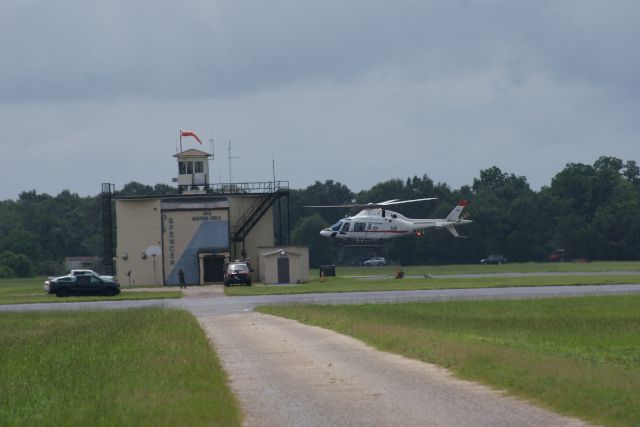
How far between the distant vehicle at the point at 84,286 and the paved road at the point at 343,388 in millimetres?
37401

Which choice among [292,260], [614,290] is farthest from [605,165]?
[614,290]

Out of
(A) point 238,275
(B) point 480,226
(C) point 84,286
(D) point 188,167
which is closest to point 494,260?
(B) point 480,226

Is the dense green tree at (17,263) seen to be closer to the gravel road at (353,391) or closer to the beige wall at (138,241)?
the beige wall at (138,241)

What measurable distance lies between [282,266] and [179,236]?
9.43m

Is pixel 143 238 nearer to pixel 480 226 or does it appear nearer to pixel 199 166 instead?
pixel 199 166

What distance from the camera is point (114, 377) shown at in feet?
71.4

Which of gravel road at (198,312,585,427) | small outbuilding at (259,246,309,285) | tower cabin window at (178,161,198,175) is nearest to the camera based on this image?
gravel road at (198,312,585,427)

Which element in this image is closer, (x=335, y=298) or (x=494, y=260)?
(x=335, y=298)

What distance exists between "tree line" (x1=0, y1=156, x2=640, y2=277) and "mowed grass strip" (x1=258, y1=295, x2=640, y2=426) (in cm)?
10520

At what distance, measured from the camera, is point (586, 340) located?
92.6ft

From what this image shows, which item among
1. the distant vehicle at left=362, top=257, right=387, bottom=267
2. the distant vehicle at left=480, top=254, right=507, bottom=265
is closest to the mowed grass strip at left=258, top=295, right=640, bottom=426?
the distant vehicle at left=480, top=254, right=507, bottom=265

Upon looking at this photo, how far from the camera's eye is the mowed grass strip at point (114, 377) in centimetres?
1680

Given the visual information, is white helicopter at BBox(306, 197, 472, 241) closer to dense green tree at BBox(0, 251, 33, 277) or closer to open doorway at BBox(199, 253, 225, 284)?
open doorway at BBox(199, 253, 225, 284)

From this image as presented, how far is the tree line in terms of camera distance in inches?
5945
